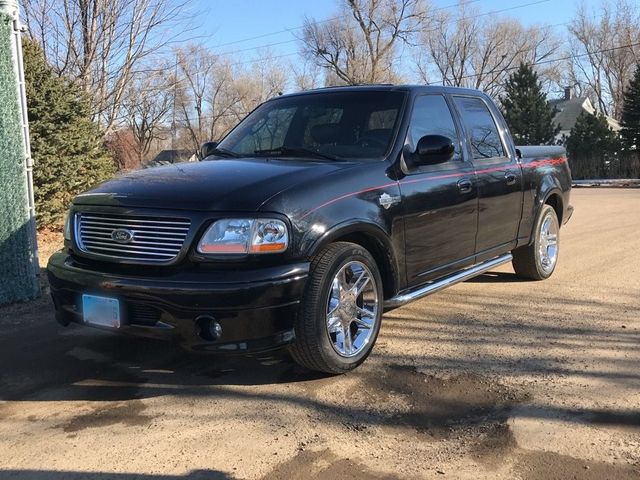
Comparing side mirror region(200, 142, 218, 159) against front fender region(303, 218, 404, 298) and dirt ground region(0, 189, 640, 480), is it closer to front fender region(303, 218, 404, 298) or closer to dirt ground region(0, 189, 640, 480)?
dirt ground region(0, 189, 640, 480)

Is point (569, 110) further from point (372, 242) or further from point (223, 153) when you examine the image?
point (372, 242)

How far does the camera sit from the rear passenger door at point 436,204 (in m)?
4.46

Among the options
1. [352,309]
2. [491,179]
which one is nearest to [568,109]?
[491,179]

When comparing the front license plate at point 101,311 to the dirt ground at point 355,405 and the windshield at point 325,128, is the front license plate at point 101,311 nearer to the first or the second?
the dirt ground at point 355,405

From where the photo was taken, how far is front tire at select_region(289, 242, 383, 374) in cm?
361

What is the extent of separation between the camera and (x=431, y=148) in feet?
14.6

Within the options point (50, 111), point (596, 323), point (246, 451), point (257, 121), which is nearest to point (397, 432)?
point (246, 451)

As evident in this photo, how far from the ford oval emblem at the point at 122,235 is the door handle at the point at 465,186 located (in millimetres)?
2614

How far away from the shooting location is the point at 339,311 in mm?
3910

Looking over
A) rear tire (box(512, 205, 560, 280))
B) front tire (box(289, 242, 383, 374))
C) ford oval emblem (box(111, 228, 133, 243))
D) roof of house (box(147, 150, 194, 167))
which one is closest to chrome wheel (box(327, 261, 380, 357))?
front tire (box(289, 242, 383, 374))

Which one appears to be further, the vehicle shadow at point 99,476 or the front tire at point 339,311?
the front tire at point 339,311

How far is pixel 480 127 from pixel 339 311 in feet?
8.59

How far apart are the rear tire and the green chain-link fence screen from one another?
16.0 ft

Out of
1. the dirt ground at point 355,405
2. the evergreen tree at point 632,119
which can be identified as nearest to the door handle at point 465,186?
the dirt ground at point 355,405
